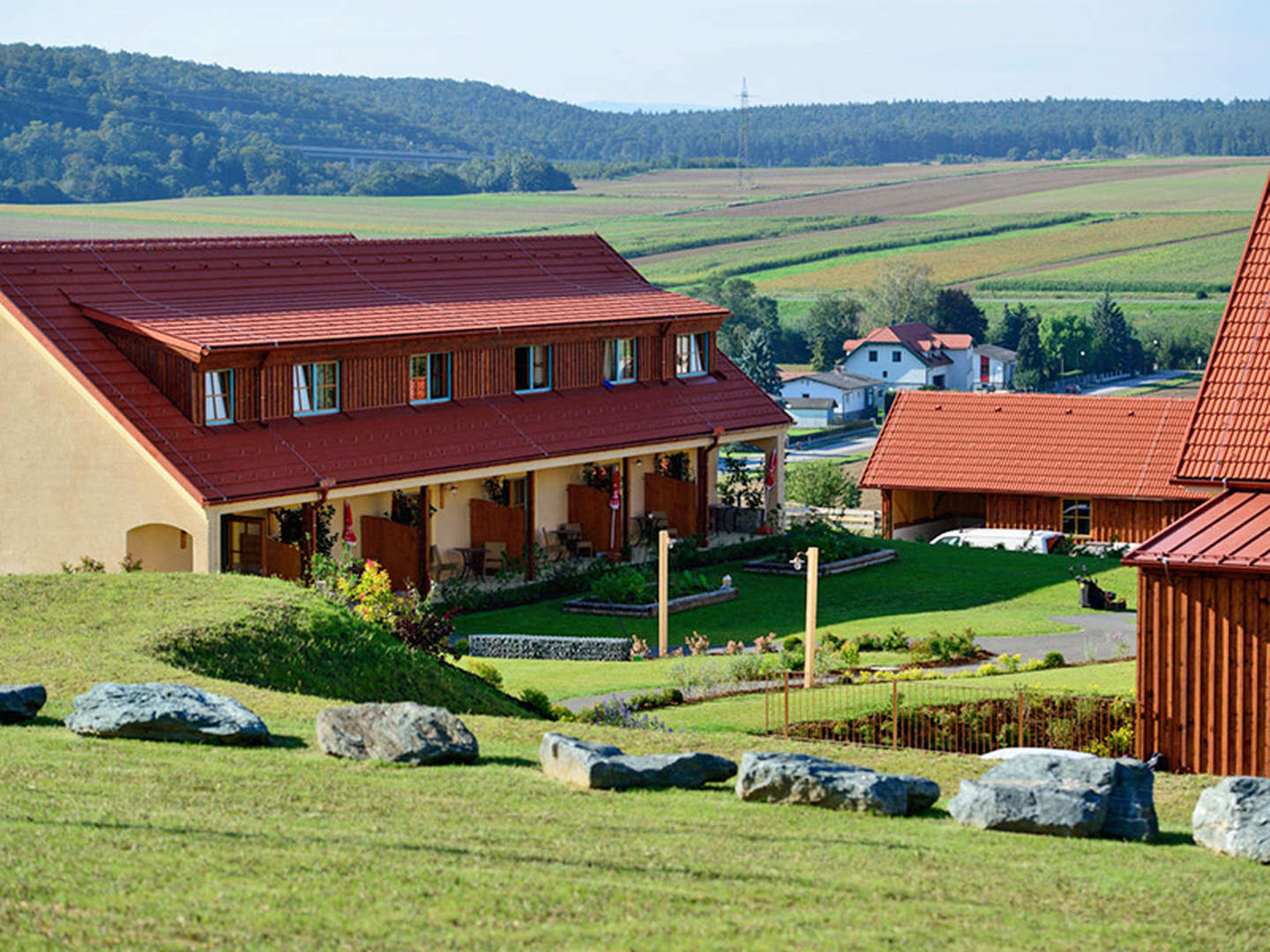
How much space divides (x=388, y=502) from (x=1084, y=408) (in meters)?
19.7

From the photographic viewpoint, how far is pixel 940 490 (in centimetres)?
4741

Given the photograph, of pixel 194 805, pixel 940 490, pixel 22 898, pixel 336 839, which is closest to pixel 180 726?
pixel 194 805

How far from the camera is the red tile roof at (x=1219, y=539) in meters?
21.7

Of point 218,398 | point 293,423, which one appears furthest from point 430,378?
point 218,398

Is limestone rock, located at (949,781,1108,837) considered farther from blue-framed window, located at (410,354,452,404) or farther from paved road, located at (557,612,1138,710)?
blue-framed window, located at (410,354,452,404)

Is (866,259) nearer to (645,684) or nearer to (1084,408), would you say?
(1084,408)

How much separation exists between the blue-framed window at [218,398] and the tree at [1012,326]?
109667mm

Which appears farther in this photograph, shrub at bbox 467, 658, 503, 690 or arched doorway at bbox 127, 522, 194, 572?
arched doorway at bbox 127, 522, 194, 572

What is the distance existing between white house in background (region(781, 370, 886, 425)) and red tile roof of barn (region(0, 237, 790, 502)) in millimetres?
76061

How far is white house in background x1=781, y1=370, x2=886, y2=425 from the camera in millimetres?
118375

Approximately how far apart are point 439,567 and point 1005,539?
14.8 meters

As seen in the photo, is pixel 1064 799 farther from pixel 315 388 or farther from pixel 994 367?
pixel 994 367

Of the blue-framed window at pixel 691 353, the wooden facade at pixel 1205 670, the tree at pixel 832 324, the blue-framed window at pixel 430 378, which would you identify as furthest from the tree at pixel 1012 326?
the wooden facade at pixel 1205 670

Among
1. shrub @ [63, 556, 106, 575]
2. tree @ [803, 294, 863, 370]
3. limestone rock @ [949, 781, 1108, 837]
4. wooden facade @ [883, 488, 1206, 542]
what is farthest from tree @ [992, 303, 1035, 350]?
limestone rock @ [949, 781, 1108, 837]
